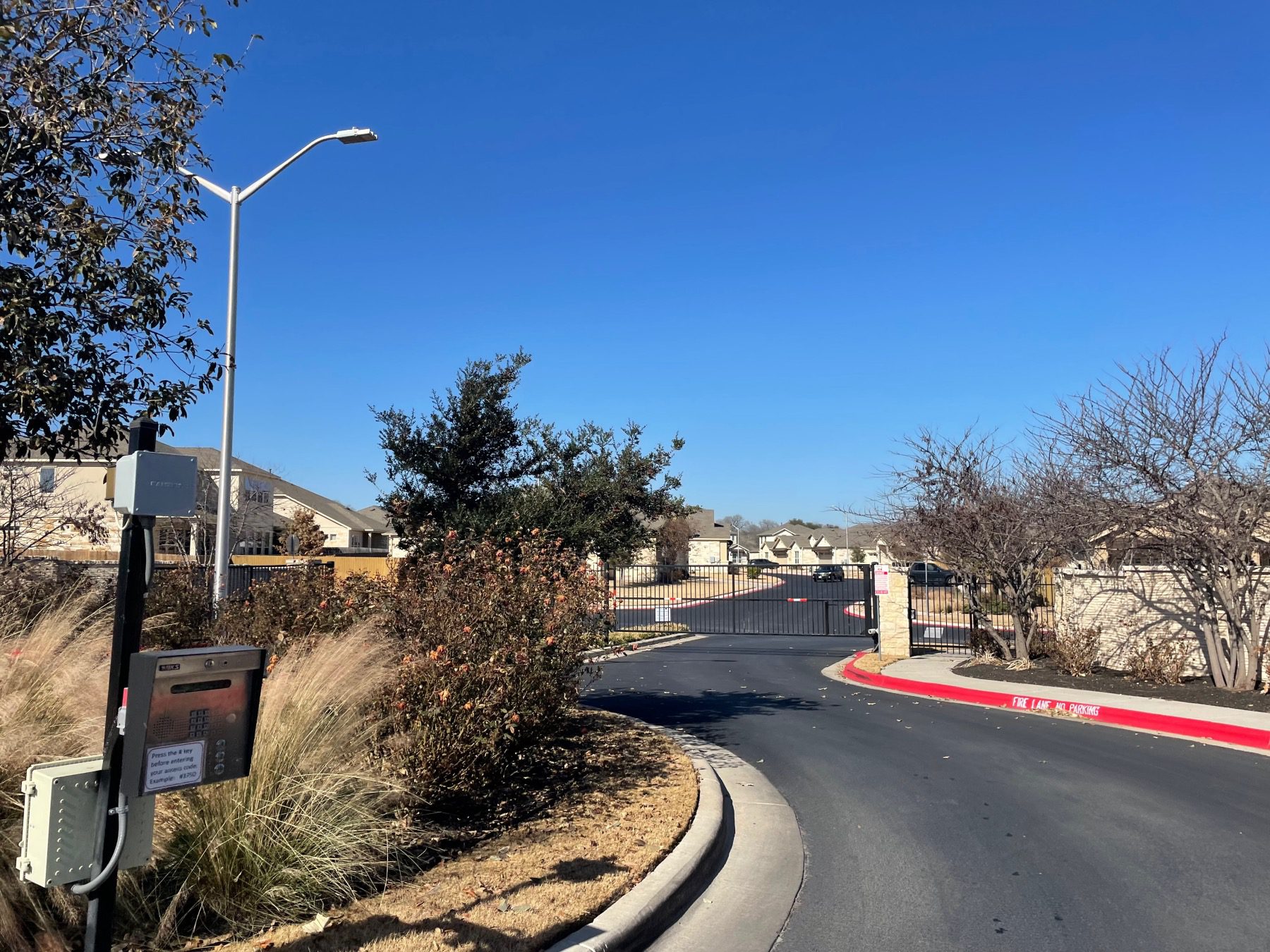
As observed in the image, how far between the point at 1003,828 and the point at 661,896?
10.5 feet

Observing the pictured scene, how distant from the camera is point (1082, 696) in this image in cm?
1261

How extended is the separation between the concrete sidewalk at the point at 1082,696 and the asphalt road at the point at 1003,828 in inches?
35.4

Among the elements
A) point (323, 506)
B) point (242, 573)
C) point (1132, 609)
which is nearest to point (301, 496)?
point (323, 506)

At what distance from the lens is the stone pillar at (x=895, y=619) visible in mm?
18047

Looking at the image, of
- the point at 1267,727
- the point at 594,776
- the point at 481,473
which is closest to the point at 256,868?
the point at 594,776

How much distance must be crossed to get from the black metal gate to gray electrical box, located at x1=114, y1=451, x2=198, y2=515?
1323 cm

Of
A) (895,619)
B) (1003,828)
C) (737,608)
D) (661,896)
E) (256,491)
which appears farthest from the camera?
(256,491)

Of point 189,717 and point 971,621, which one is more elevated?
point 189,717

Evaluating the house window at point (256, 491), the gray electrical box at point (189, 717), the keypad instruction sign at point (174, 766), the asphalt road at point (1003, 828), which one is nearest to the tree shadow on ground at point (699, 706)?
the asphalt road at point (1003, 828)

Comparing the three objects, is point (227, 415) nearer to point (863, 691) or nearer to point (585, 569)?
point (585, 569)

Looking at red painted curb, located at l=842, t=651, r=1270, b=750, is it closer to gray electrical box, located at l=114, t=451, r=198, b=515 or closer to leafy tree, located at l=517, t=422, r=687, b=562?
leafy tree, located at l=517, t=422, r=687, b=562

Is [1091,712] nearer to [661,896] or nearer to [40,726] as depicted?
[661,896]

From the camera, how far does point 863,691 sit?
14.4m

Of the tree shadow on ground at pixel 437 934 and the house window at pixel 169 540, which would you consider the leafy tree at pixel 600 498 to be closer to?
the tree shadow on ground at pixel 437 934
